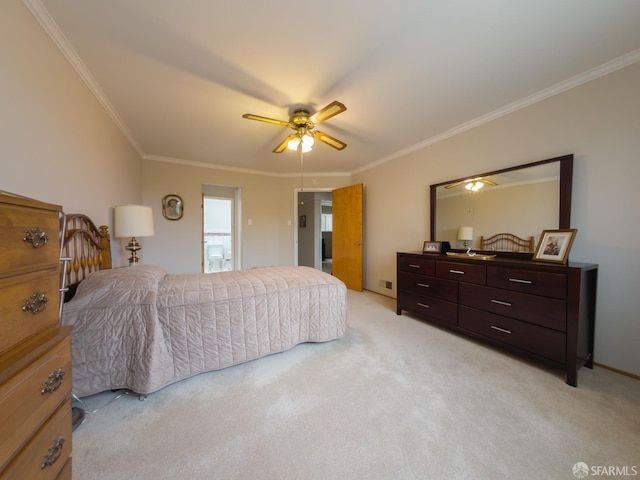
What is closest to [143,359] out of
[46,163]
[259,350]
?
[259,350]

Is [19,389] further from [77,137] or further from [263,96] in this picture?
[263,96]

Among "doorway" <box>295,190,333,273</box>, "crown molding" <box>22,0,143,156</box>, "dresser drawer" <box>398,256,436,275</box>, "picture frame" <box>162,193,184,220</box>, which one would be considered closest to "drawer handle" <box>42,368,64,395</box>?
"crown molding" <box>22,0,143,156</box>

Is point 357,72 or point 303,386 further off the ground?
point 357,72

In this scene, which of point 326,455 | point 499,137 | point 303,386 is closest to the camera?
point 326,455

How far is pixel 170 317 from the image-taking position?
167 centimetres

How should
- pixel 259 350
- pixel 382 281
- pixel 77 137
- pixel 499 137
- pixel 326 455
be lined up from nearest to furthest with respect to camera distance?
pixel 326 455, pixel 77 137, pixel 259 350, pixel 499 137, pixel 382 281

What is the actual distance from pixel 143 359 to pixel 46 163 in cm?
138

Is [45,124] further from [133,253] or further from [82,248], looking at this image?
[133,253]

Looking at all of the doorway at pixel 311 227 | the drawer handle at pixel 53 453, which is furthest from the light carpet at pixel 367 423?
the doorway at pixel 311 227

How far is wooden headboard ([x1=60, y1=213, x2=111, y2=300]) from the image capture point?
176 centimetres

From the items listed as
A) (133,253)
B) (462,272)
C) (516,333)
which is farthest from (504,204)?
(133,253)

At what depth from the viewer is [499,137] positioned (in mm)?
2555

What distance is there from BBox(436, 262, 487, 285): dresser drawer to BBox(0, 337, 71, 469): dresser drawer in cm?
277

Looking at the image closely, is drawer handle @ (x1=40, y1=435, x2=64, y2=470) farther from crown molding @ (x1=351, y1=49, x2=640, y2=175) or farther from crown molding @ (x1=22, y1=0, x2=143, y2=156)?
crown molding @ (x1=351, y1=49, x2=640, y2=175)
